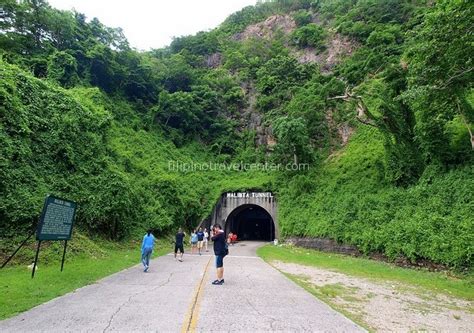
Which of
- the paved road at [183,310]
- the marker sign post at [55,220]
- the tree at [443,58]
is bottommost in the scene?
the paved road at [183,310]

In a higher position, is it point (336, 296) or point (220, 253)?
point (220, 253)

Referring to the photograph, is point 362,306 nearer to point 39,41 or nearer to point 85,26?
point 39,41

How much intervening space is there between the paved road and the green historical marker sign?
2.19 m

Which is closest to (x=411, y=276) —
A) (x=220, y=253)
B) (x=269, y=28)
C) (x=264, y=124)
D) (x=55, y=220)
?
(x=220, y=253)

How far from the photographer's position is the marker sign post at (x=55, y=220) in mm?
9070

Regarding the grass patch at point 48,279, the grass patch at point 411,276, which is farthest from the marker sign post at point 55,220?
the grass patch at point 411,276

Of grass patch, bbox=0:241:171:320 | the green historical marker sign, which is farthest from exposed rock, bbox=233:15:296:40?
the green historical marker sign

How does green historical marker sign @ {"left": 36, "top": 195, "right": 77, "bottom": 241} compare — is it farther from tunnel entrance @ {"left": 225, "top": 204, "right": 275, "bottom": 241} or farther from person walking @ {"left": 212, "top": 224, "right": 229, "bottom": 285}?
tunnel entrance @ {"left": 225, "top": 204, "right": 275, "bottom": 241}

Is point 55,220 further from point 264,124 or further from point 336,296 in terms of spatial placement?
point 264,124

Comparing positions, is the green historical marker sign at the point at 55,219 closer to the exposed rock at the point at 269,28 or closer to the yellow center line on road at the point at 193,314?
the yellow center line on road at the point at 193,314

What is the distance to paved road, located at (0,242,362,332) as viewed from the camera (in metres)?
4.82

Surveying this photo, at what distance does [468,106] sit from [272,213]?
19.3m

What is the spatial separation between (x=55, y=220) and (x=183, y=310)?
Answer: 6.08 meters

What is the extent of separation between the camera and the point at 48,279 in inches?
338
